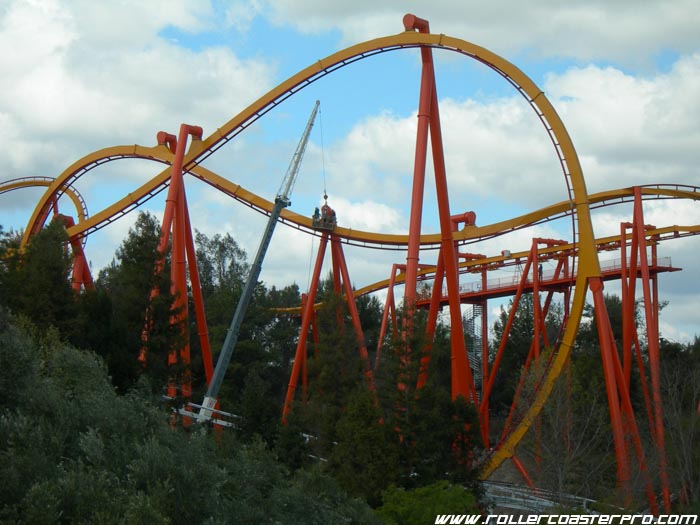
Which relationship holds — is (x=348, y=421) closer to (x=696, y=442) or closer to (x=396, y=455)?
(x=396, y=455)

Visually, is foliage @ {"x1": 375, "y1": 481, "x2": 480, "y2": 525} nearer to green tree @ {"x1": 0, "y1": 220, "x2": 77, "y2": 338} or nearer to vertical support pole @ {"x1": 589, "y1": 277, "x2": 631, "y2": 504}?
vertical support pole @ {"x1": 589, "y1": 277, "x2": 631, "y2": 504}

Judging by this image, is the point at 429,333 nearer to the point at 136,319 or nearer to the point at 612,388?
the point at 612,388

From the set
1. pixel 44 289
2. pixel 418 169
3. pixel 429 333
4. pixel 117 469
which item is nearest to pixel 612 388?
pixel 429 333

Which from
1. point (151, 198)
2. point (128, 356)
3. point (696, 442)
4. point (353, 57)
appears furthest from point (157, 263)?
point (696, 442)

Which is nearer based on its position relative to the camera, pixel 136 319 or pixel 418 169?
pixel 418 169

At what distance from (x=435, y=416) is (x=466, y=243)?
945 cm

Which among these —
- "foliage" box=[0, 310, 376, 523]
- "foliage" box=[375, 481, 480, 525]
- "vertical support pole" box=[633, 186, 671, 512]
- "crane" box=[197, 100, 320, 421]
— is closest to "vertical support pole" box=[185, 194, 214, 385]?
"crane" box=[197, 100, 320, 421]

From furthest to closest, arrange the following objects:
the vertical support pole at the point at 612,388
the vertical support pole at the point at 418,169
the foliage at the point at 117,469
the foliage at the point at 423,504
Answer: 1. the vertical support pole at the point at 418,169
2. the vertical support pole at the point at 612,388
3. the foliage at the point at 423,504
4. the foliage at the point at 117,469

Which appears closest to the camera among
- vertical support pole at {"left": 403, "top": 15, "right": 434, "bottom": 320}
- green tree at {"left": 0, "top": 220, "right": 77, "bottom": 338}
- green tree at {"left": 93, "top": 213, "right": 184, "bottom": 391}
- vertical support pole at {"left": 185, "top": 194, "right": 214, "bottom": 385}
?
vertical support pole at {"left": 403, "top": 15, "right": 434, "bottom": 320}

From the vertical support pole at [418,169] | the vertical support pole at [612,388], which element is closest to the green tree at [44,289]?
the vertical support pole at [418,169]

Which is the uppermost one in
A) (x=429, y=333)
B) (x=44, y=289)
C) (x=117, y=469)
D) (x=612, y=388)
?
(x=44, y=289)

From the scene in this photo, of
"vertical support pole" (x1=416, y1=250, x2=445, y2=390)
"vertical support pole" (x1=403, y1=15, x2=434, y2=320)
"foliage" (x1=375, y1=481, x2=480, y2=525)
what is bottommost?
"foliage" (x1=375, y1=481, x2=480, y2=525)

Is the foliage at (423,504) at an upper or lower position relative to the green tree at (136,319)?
lower

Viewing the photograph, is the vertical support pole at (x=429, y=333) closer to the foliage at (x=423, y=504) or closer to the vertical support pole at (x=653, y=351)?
the foliage at (x=423, y=504)
